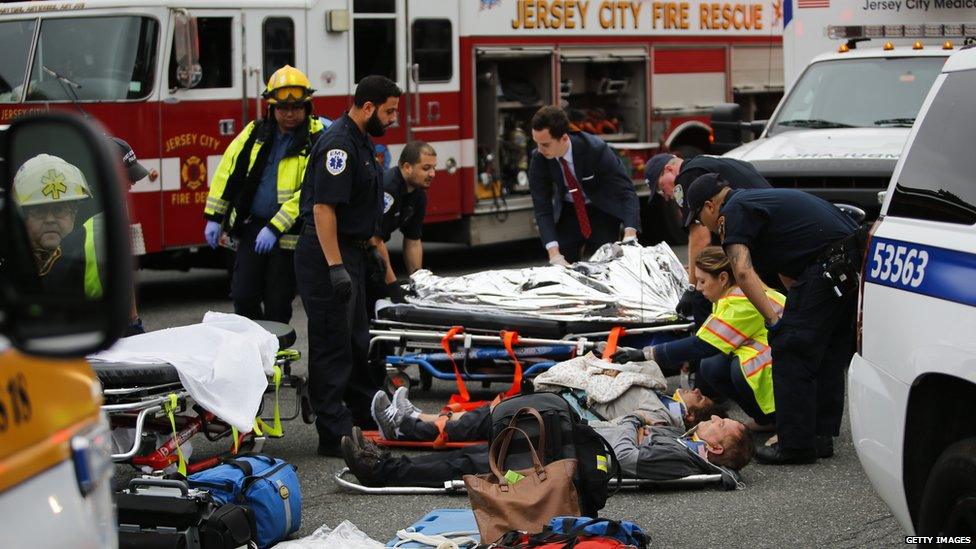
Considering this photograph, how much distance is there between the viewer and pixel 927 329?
4.23m

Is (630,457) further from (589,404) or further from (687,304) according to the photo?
(687,304)

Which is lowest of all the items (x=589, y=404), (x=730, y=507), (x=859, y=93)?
(x=730, y=507)

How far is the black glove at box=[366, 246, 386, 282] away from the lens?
8.69m

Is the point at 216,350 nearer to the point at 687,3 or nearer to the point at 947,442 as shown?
the point at 947,442

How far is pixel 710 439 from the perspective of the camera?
6781 millimetres

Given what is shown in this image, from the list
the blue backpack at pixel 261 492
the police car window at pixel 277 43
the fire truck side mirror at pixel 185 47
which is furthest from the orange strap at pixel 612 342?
the police car window at pixel 277 43

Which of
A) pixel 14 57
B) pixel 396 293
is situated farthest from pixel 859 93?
pixel 14 57

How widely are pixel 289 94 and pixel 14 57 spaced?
474 cm

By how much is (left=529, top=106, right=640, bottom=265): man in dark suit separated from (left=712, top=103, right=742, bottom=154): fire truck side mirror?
1884mm

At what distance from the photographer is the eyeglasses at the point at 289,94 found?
26.6 feet

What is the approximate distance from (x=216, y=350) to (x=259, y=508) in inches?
38.9

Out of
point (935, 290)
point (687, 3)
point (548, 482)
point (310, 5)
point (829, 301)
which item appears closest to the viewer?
point (935, 290)

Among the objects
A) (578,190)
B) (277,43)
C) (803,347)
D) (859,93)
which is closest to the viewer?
(803,347)

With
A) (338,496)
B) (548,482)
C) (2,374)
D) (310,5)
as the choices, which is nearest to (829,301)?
(548,482)
